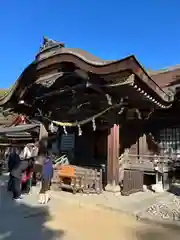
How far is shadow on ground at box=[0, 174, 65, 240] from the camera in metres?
5.15

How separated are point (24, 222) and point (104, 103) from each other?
5.48 meters

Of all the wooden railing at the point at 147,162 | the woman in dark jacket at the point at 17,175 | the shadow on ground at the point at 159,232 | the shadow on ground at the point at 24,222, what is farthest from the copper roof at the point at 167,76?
the shadow on ground at the point at 24,222

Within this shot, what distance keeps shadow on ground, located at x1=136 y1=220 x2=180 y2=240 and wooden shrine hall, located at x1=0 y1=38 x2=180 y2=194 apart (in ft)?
A: 11.0

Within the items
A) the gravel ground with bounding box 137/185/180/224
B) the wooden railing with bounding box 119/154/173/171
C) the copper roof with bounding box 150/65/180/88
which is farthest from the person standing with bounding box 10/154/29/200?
the copper roof with bounding box 150/65/180/88

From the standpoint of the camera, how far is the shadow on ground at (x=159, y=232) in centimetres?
529

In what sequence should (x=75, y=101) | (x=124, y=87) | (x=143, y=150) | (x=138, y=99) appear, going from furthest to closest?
(x=143, y=150) < (x=75, y=101) < (x=138, y=99) < (x=124, y=87)

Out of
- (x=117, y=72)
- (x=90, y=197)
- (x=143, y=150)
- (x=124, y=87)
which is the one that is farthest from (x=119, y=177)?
(x=117, y=72)

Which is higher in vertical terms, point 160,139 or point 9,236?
point 160,139

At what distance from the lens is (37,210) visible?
7199 mm

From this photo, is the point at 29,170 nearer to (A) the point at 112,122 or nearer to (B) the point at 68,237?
(A) the point at 112,122

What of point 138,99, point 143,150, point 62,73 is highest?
point 62,73

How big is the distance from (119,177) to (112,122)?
2.21 meters

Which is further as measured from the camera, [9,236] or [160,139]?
[160,139]

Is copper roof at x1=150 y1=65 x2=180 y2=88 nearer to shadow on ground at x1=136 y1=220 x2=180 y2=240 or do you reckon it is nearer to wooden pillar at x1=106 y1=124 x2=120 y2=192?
wooden pillar at x1=106 y1=124 x2=120 y2=192
